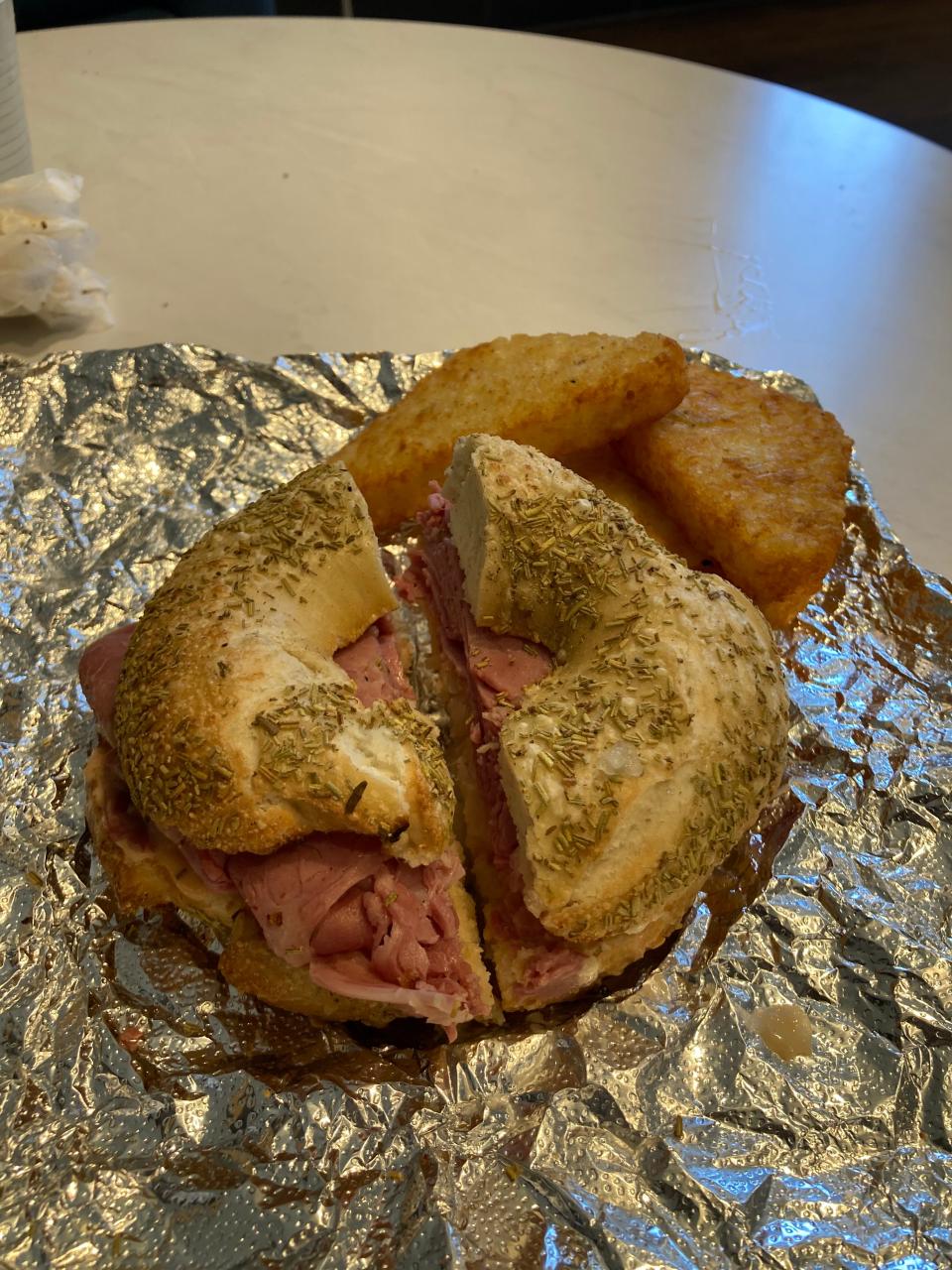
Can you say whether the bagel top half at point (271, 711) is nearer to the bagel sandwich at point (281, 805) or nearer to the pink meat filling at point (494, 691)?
the bagel sandwich at point (281, 805)

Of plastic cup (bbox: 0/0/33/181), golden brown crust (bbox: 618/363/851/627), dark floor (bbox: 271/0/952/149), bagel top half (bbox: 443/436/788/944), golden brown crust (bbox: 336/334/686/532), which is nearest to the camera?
bagel top half (bbox: 443/436/788/944)

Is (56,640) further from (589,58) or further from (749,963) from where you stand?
(589,58)

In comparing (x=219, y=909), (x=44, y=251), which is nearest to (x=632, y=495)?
(x=219, y=909)

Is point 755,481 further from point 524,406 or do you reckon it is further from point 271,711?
point 271,711

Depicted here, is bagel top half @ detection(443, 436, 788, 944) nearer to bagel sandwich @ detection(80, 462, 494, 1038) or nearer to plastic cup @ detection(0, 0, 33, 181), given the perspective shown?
bagel sandwich @ detection(80, 462, 494, 1038)

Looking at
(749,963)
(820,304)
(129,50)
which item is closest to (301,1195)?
(749,963)

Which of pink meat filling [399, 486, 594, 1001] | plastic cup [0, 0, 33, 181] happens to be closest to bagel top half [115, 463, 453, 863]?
pink meat filling [399, 486, 594, 1001]
